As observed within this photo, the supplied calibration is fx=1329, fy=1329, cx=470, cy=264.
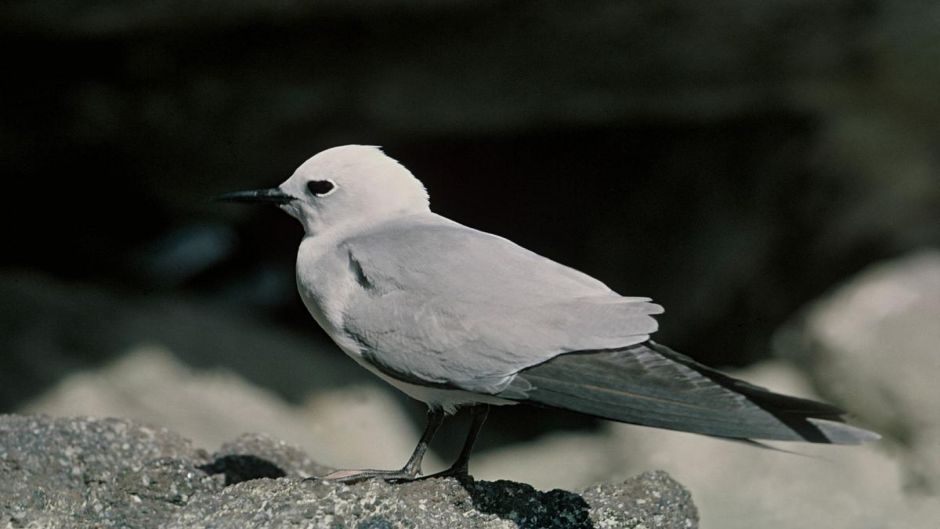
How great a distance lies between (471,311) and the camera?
7.77 feet

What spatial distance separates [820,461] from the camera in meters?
4.39

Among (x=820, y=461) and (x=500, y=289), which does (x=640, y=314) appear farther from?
(x=820, y=461)

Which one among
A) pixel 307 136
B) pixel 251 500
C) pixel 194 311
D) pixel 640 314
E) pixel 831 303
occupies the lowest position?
pixel 251 500

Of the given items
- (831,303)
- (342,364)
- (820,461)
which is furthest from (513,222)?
(820,461)

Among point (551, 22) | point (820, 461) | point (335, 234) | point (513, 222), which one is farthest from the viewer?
point (513, 222)

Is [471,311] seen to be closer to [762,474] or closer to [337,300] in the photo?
[337,300]

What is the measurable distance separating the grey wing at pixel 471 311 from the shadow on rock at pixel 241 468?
57 centimetres

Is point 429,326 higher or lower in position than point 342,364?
lower

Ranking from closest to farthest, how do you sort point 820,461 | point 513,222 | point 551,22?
A: point 820,461 < point 551,22 < point 513,222

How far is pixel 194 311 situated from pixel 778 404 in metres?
3.42

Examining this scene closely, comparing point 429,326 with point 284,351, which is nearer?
point 429,326

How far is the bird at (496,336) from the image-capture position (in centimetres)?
225

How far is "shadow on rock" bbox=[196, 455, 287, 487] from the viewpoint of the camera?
282 centimetres

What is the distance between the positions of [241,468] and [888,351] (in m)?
2.66
